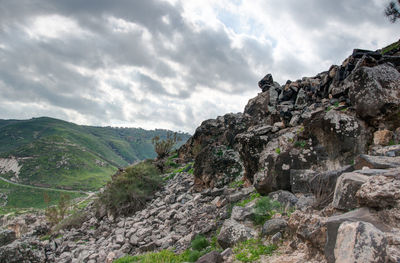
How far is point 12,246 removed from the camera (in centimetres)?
1317

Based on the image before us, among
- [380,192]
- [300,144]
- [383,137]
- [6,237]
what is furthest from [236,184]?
[6,237]

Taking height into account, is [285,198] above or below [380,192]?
below

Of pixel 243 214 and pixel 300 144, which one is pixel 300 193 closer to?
pixel 243 214

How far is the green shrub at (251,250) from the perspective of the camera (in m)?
5.86

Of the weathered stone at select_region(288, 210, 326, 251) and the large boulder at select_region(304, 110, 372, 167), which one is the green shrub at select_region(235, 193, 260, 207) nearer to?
the large boulder at select_region(304, 110, 372, 167)

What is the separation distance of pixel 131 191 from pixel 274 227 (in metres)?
12.7

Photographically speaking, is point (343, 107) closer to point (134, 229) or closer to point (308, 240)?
point (308, 240)

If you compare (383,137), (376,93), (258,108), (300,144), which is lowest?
(300,144)

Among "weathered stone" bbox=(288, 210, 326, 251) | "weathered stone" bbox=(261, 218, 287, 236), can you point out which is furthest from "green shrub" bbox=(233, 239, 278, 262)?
"weathered stone" bbox=(288, 210, 326, 251)

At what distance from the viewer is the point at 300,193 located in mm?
8539

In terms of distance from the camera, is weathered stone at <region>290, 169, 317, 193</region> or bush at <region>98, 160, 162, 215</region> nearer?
weathered stone at <region>290, 169, 317, 193</region>

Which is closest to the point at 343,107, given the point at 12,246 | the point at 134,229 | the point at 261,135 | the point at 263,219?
the point at 261,135

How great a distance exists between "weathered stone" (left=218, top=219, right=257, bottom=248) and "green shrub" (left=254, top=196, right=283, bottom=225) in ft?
1.89

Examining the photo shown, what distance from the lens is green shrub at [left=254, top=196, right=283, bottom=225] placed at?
785 centimetres
